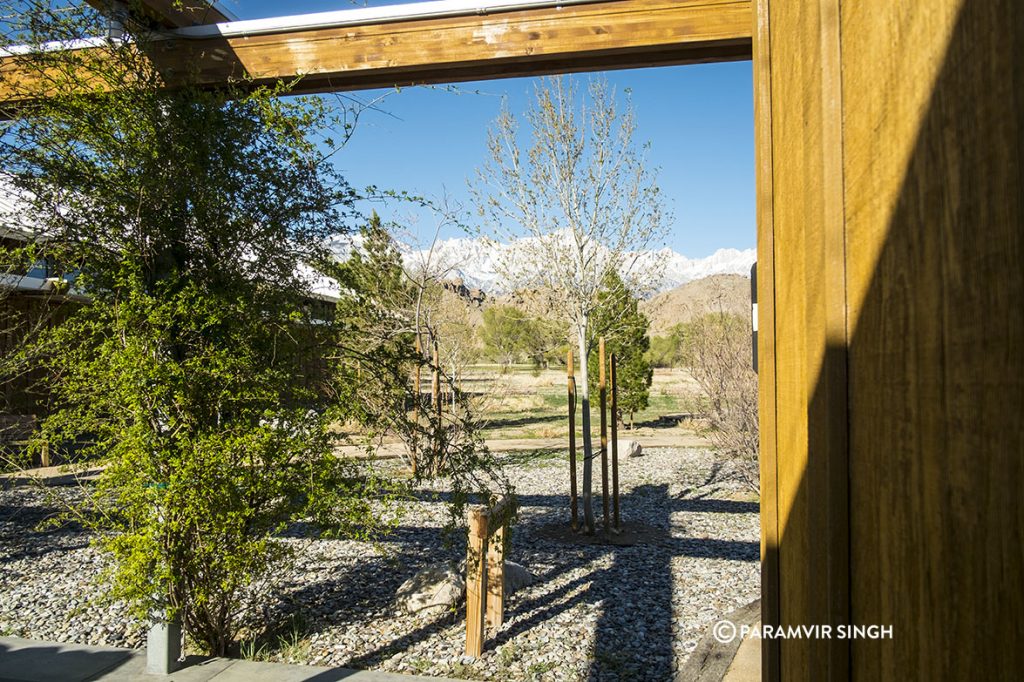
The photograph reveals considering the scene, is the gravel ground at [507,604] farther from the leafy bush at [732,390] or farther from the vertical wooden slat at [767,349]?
the vertical wooden slat at [767,349]

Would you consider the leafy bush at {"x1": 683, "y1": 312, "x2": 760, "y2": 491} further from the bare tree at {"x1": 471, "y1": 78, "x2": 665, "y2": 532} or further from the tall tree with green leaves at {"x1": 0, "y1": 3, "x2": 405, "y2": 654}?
the tall tree with green leaves at {"x1": 0, "y1": 3, "x2": 405, "y2": 654}

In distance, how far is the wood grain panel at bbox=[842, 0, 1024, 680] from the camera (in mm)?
443

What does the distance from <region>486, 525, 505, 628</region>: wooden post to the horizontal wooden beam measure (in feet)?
7.22

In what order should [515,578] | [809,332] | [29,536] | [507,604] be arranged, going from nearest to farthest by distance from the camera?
[809,332], [507,604], [515,578], [29,536]

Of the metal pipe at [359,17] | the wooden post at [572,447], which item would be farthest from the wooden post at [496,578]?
the metal pipe at [359,17]

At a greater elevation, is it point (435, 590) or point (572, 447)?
point (572, 447)

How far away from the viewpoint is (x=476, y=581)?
3.45m

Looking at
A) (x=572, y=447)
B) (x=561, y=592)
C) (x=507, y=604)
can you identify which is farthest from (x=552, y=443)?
(x=507, y=604)

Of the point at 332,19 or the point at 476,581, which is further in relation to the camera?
the point at 476,581

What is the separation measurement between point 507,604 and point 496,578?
0.58m

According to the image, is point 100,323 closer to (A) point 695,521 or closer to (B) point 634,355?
(A) point 695,521

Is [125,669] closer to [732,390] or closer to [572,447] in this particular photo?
[572,447]

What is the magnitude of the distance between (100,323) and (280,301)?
2.23ft

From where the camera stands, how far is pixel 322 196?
9.96ft
